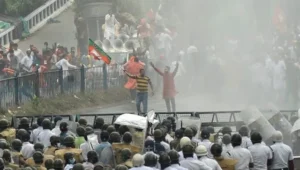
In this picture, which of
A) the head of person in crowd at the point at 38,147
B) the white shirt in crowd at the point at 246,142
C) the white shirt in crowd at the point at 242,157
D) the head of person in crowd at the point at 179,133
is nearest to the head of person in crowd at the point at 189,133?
the head of person in crowd at the point at 179,133

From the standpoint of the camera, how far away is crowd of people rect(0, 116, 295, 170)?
1383 cm

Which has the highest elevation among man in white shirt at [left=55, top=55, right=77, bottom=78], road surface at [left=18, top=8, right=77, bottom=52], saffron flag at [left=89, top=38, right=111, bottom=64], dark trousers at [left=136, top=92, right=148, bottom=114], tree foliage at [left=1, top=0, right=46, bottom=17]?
tree foliage at [left=1, top=0, right=46, bottom=17]

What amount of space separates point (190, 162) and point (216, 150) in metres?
0.63

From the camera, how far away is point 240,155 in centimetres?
1476

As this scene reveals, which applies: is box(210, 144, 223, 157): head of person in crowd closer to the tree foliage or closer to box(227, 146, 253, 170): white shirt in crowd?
box(227, 146, 253, 170): white shirt in crowd

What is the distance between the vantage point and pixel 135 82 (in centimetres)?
2511

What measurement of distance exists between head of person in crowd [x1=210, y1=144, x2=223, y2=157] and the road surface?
2160 centimetres

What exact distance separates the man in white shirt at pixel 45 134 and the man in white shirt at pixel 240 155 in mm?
3171

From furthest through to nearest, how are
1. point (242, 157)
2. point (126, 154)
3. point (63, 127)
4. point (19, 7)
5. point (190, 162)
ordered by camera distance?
point (19, 7) < point (63, 127) < point (242, 157) < point (126, 154) < point (190, 162)

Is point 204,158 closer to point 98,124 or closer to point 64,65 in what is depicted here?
point 98,124

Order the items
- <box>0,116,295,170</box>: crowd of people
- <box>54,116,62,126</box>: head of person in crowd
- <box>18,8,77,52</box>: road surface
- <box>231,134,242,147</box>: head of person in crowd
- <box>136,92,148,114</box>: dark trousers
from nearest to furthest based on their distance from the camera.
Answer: <box>0,116,295,170</box>: crowd of people < <box>231,134,242,147</box>: head of person in crowd < <box>54,116,62,126</box>: head of person in crowd < <box>136,92,148,114</box>: dark trousers < <box>18,8,77,52</box>: road surface

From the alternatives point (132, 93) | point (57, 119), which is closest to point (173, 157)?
point (57, 119)

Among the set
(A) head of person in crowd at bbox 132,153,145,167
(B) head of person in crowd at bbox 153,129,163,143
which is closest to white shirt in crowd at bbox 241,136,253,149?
(B) head of person in crowd at bbox 153,129,163,143

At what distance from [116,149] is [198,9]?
27777mm
